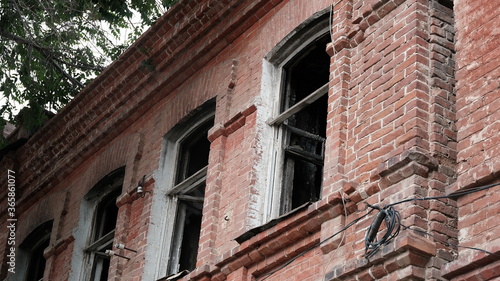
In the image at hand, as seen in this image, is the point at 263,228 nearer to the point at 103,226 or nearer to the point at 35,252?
the point at 103,226

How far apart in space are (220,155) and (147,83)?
283 cm

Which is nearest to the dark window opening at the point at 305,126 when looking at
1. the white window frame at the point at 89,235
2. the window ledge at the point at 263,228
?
the window ledge at the point at 263,228

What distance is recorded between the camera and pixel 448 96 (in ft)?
27.0

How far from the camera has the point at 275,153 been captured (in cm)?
1058

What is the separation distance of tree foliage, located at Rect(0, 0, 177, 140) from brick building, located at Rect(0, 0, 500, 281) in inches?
23.6

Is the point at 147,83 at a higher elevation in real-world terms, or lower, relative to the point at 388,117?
higher

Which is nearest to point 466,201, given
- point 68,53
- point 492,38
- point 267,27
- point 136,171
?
point 492,38

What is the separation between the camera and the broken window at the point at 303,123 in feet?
33.9

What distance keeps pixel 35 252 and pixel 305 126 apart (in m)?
7.11

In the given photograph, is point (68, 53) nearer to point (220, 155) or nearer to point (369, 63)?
point (220, 155)

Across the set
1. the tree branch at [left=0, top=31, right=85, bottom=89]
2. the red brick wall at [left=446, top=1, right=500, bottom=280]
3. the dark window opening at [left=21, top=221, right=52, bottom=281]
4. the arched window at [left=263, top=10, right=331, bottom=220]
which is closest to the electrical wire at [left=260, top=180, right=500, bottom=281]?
the red brick wall at [left=446, top=1, right=500, bottom=280]

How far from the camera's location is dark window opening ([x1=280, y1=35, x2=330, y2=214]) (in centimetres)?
1035

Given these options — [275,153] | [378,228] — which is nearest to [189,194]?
[275,153]

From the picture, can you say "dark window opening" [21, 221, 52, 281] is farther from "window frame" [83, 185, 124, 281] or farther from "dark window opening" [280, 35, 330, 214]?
"dark window opening" [280, 35, 330, 214]
